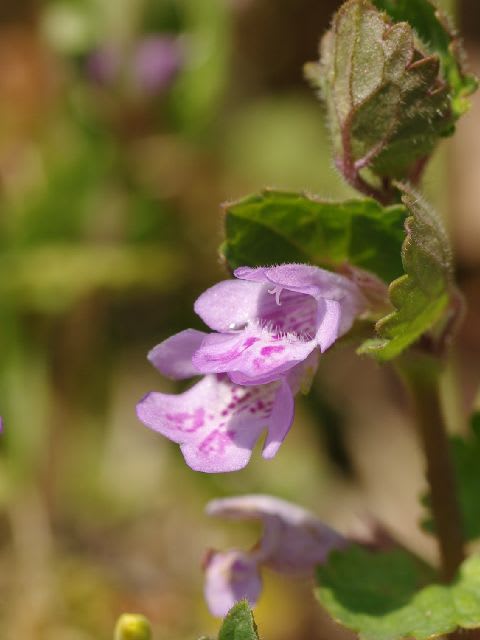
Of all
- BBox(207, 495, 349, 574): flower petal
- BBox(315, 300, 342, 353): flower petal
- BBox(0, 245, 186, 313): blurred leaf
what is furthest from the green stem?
BBox(0, 245, 186, 313): blurred leaf

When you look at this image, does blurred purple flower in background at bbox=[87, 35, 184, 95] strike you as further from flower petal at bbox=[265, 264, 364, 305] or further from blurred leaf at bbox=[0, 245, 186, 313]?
flower petal at bbox=[265, 264, 364, 305]

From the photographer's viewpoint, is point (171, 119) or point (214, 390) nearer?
point (214, 390)

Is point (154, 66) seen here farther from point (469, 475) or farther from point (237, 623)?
point (237, 623)

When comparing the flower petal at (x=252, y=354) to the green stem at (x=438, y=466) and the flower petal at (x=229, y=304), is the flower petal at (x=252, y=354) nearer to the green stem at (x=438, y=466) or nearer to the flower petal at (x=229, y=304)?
the flower petal at (x=229, y=304)

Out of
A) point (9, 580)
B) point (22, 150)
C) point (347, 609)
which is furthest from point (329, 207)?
point (22, 150)

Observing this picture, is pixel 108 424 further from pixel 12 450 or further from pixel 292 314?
pixel 292 314

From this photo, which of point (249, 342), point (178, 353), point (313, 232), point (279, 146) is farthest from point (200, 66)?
point (249, 342)
